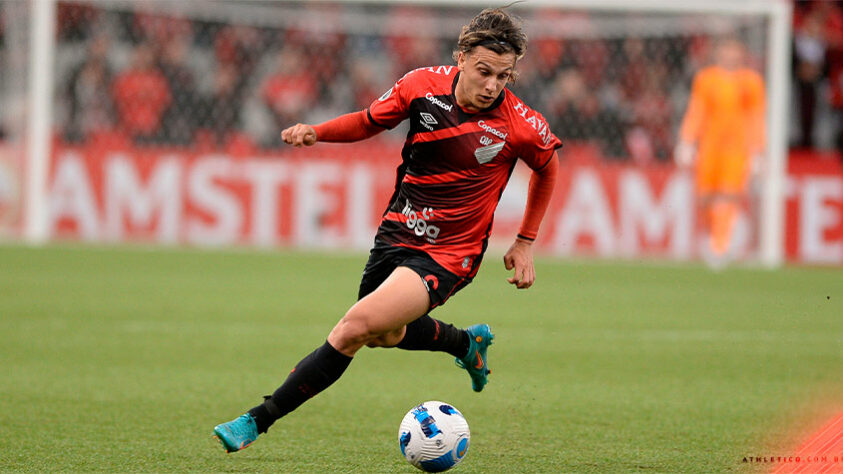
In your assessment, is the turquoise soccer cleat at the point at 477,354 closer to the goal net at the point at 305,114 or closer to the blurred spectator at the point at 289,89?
the goal net at the point at 305,114

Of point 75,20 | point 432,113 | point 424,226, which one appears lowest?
point 424,226

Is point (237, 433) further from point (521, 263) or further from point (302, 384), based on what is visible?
point (521, 263)

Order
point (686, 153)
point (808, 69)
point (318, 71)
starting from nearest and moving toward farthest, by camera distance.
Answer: point (686, 153) → point (318, 71) → point (808, 69)

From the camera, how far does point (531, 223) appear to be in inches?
191

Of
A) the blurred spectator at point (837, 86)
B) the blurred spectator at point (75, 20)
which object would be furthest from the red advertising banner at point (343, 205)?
the blurred spectator at point (837, 86)

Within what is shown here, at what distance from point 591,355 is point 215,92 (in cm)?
935

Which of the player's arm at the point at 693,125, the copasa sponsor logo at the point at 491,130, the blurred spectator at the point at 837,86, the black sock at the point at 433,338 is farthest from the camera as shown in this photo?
the blurred spectator at the point at 837,86

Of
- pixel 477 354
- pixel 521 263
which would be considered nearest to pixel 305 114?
pixel 477 354

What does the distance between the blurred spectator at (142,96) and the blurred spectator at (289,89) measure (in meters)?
1.36

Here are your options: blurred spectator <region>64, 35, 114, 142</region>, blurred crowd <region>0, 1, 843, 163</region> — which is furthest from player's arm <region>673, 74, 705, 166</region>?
blurred spectator <region>64, 35, 114, 142</region>

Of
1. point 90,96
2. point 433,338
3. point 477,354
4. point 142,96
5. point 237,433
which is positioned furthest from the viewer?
point 142,96

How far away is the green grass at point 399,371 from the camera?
4430mm

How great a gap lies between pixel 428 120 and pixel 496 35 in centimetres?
42
